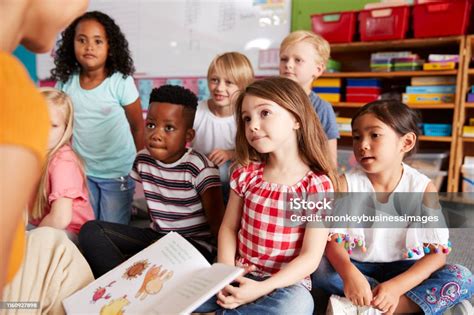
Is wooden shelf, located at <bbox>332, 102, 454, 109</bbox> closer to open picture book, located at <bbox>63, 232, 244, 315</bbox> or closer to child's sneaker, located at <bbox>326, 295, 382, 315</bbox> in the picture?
child's sneaker, located at <bbox>326, 295, 382, 315</bbox>

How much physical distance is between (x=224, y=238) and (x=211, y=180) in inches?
7.0

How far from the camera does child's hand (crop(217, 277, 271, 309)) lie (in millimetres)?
643

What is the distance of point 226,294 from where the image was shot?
65 centimetres

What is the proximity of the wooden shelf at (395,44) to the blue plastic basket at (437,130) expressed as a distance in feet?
1.37

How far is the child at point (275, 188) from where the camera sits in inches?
28.4

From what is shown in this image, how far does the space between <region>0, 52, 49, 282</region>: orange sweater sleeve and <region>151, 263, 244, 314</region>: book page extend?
0.30 m

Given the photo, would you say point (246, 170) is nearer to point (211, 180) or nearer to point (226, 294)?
point (211, 180)

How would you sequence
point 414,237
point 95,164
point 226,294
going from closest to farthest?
point 226,294 → point 414,237 → point 95,164

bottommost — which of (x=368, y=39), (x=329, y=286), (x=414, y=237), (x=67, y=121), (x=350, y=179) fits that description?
(x=329, y=286)

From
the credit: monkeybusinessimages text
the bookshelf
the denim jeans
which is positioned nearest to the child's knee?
the denim jeans

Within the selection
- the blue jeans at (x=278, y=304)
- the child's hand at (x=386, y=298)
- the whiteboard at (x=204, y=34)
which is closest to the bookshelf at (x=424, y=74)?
the whiteboard at (x=204, y=34)

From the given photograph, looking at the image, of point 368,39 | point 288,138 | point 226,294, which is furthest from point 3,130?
point 368,39

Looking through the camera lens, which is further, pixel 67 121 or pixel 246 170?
pixel 67 121

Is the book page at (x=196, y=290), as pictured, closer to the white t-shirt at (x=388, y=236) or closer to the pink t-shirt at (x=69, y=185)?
the white t-shirt at (x=388, y=236)
